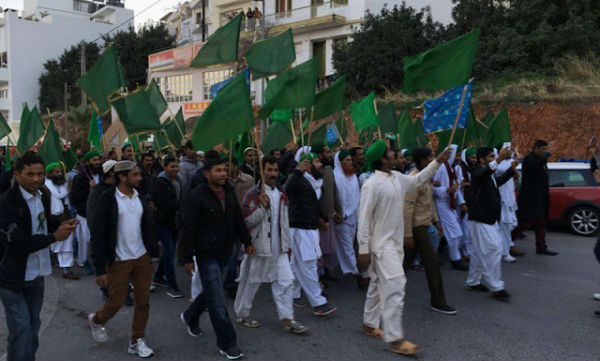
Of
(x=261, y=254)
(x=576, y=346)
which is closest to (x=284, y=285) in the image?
(x=261, y=254)

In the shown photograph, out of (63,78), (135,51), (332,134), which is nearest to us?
(332,134)

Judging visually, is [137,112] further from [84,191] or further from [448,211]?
[448,211]

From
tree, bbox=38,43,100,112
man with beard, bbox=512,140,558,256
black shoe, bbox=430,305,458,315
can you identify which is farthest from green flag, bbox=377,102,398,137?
tree, bbox=38,43,100,112

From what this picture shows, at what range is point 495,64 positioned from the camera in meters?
21.3

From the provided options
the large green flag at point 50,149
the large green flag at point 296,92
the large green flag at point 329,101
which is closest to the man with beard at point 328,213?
the large green flag at point 329,101

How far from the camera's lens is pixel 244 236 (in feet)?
15.0

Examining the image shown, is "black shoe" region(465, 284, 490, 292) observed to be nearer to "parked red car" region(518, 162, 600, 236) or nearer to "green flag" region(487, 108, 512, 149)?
"green flag" region(487, 108, 512, 149)

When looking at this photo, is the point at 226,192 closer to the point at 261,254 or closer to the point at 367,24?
the point at 261,254

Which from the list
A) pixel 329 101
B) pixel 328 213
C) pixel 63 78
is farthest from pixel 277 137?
pixel 63 78

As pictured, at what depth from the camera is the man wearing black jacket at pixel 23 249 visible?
3.40 metres

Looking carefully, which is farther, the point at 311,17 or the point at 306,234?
the point at 311,17

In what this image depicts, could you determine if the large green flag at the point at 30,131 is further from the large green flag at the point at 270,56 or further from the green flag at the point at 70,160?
the large green flag at the point at 270,56

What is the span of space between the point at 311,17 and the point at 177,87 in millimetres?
10099

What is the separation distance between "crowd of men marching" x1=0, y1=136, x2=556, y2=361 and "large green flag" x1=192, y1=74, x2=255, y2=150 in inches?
12.7
